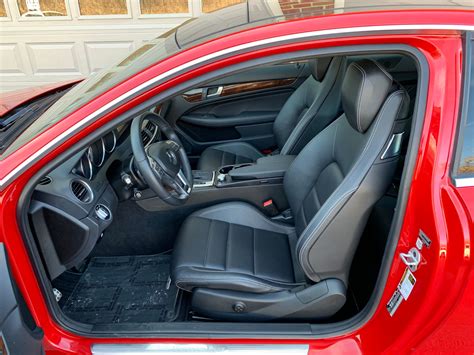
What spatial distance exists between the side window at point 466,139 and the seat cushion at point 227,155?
1.80m

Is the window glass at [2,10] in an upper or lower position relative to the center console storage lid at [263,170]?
upper

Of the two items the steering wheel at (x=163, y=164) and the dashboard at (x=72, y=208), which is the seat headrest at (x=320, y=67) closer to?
the steering wheel at (x=163, y=164)

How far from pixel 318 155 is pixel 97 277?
1258 mm

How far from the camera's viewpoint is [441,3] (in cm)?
121

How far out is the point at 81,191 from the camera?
1562 mm

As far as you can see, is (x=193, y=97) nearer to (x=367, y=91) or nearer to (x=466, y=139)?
(x=367, y=91)

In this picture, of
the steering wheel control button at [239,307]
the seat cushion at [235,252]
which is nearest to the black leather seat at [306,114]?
the seat cushion at [235,252]

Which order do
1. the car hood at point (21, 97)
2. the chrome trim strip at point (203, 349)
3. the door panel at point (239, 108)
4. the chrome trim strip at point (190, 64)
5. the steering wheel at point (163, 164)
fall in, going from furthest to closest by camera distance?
the door panel at point (239, 108), the car hood at point (21, 97), the steering wheel at point (163, 164), the chrome trim strip at point (203, 349), the chrome trim strip at point (190, 64)

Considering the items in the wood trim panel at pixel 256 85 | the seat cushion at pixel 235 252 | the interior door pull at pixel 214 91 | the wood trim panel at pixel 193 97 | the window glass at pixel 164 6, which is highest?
the window glass at pixel 164 6

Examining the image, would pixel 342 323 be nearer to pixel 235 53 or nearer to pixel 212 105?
pixel 235 53

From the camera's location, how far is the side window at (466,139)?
3.61ft

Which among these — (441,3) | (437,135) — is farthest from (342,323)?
(441,3)

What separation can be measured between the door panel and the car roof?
1.65 meters

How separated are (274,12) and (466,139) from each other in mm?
735
